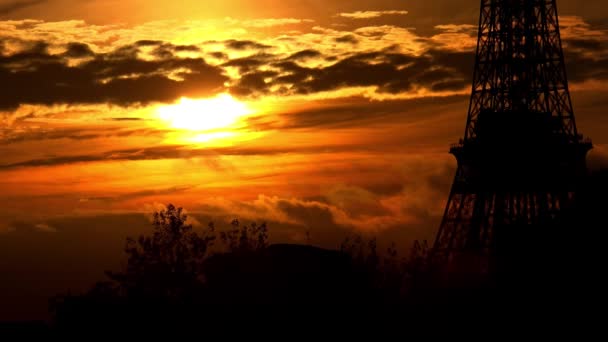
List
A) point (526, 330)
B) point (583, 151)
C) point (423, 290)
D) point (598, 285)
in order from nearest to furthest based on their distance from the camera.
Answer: point (526, 330), point (598, 285), point (423, 290), point (583, 151)

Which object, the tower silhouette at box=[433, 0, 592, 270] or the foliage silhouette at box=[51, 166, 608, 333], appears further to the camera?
the tower silhouette at box=[433, 0, 592, 270]

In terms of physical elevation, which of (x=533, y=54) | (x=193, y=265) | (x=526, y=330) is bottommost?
(x=526, y=330)

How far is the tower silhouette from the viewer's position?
428ft

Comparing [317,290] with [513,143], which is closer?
[317,290]

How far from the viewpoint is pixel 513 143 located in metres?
132

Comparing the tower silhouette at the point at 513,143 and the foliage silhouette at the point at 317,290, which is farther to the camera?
the tower silhouette at the point at 513,143

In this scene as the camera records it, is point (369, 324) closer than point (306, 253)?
Yes

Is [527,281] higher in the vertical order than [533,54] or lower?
lower

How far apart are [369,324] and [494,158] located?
5582 cm

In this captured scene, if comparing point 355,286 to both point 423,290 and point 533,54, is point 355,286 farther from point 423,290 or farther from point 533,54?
point 533,54

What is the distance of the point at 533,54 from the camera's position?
13425cm

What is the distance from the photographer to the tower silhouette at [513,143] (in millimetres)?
130500

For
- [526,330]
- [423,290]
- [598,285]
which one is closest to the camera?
[526,330]

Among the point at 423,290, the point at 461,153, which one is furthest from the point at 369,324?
the point at 461,153
